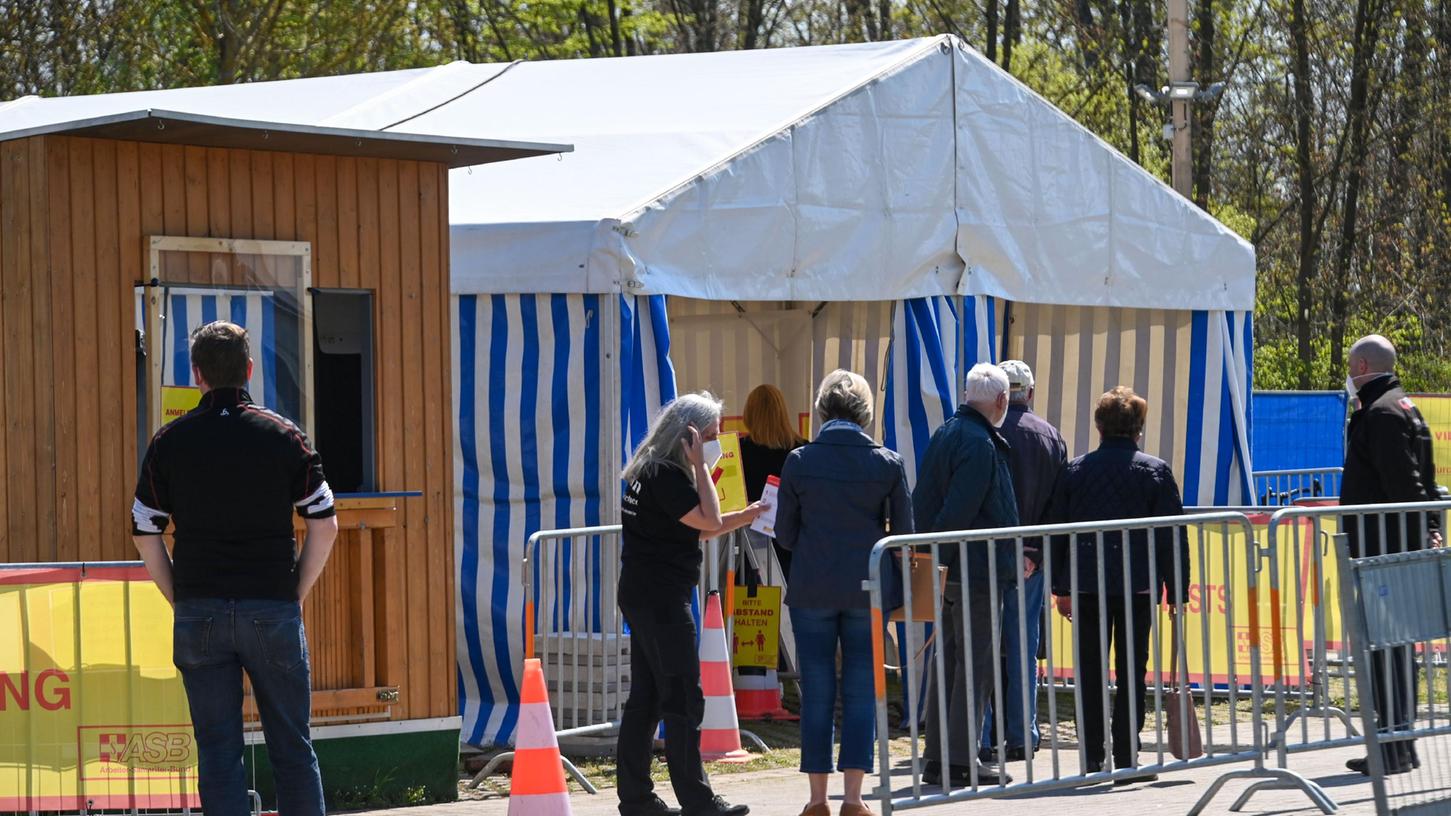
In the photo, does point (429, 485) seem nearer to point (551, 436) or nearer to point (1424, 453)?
point (551, 436)

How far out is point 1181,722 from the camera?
25.7 feet

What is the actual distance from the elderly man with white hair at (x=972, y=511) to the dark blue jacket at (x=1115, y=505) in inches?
16.1

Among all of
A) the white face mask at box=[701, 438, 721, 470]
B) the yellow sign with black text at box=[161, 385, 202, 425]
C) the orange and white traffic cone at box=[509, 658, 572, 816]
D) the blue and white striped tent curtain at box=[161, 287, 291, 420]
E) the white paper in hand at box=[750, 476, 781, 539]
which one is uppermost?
the blue and white striped tent curtain at box=[161, 287, 291, 420]

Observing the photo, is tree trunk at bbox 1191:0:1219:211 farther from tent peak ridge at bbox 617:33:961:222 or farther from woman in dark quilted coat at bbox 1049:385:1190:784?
woman in dark quilted coat at bbox 1049:385:1190:784

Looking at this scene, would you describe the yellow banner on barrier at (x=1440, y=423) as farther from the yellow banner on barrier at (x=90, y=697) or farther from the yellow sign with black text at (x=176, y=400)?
the yellow banner on barrier at (x=90, y=697)

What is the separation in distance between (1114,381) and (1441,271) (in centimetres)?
1974

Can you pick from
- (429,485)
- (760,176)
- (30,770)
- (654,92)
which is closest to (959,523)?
(429,485)

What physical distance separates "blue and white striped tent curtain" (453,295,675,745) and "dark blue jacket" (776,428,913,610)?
244 cm

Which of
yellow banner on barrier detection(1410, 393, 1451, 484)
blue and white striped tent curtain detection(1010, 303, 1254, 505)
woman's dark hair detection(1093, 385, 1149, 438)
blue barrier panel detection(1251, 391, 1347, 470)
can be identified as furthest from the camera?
blue barrier panel detection(1251, 391, 1347, 470)

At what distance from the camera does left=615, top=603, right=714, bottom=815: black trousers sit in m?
7.39

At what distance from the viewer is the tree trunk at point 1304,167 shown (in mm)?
29312

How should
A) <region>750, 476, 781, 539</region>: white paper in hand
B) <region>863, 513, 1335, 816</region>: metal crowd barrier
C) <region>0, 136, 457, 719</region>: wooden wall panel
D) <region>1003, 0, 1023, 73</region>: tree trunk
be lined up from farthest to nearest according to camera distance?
→ <region>1003, 0, 1023, 73</region>: tree trunk < <region>750, 476, 781, 539</region>: white paper in hand < <region>0, 136, 457, 719</region>: wooden wall panel < <region>863, 513, 1335, 816</region>: metal crowd barrier

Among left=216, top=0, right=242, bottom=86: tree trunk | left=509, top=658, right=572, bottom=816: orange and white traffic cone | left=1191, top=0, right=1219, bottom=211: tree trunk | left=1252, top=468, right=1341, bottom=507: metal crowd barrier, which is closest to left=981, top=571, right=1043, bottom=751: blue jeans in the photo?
left=509, top=658, right=572, bottom=816: orange and white traffic cone

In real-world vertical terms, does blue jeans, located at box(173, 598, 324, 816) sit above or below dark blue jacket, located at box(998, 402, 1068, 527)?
below
